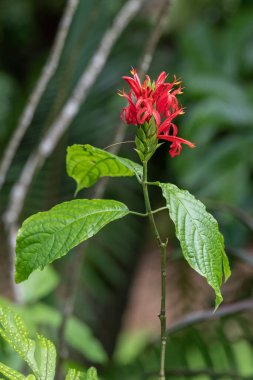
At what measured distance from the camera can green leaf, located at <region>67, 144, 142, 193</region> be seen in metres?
0.60

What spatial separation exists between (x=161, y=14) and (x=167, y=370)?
0.61 metres

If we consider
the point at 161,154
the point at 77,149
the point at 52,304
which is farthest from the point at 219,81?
the point at 77,149

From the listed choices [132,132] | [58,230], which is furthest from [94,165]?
[132,132]

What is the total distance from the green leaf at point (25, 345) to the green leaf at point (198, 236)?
0.12m

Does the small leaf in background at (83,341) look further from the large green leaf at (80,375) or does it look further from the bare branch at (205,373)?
the large green leaf at (80,375)

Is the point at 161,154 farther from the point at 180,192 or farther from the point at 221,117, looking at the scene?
the point at 180,192

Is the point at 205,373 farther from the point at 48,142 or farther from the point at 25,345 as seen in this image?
the point at 25,345

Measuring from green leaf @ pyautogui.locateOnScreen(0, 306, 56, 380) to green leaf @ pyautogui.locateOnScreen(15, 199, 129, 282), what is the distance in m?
0.03

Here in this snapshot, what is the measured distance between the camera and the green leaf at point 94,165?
1.96ft

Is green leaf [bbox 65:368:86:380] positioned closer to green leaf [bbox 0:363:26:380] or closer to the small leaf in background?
green leaf [bbox 0:363:26:380]

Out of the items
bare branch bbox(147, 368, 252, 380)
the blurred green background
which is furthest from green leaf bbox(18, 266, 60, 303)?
the blurred green background

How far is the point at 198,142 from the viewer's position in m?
2.20

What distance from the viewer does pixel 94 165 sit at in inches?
25.0

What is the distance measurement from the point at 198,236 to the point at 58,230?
0.10 meters
